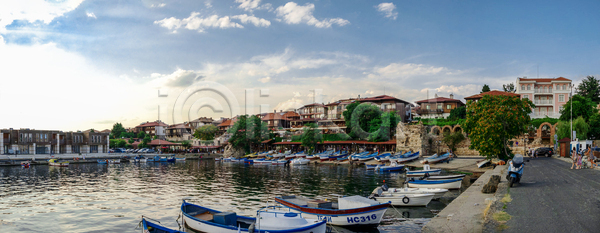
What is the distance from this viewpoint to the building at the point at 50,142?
70.4 m

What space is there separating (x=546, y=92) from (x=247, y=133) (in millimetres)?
70331

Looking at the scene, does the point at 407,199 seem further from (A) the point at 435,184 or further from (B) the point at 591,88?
(B) the point at 591,88

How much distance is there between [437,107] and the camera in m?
82.3

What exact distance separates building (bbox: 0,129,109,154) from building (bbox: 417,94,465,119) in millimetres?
83947

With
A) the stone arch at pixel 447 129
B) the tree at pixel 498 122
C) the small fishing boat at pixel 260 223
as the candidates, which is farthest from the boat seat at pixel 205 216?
the stone arch at pixel 447 129

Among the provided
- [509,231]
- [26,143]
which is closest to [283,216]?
[509,231]

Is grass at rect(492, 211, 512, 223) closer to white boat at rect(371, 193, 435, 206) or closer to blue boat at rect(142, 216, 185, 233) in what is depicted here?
white boat at rect(371, 193, 435, 206)

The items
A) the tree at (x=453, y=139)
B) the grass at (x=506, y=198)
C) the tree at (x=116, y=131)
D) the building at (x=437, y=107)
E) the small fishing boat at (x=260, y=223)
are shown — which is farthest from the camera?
the tree at (x=116, y=131)

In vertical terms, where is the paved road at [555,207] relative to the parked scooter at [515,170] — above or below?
below

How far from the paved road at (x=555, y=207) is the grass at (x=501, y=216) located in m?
0.17

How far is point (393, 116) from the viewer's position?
73.0m

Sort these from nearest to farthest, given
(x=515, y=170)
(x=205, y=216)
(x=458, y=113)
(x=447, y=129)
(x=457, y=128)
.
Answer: (x=205, y=216), (x=515, y=170), (x=457, y=128), (x=447, y=129), (x=458, y=113)

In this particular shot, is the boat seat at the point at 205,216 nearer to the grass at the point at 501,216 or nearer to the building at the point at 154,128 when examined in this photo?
the grass at the point at 501,216

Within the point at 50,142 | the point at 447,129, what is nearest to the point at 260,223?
the point at 447,129
